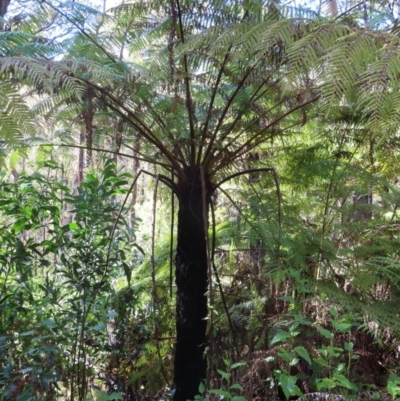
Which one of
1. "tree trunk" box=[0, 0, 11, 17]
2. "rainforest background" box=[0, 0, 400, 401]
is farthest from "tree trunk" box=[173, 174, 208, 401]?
"tree trunk" box=[0, 0, 11, 17]

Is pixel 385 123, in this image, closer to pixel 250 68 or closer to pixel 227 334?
pixel 250 68

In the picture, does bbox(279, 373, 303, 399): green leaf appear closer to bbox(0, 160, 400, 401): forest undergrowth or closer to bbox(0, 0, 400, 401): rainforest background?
bbox(0, 160, 400, 401): forest undergrowth

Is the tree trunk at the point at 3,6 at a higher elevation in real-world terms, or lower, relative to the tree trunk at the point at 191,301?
higher

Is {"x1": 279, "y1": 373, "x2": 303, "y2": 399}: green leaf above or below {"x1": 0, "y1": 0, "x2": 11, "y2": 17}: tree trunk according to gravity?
below

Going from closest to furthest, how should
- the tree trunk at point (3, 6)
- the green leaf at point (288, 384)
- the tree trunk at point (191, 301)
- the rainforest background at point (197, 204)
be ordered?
the green leaf at point (288, 384) < the rainforest background at point (197, 204) < the tree trunk at point (191, 301) < the tree trunk at point (3, 6)

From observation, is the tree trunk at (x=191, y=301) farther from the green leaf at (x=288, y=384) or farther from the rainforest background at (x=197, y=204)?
the green leaf at (x=288, y=384)

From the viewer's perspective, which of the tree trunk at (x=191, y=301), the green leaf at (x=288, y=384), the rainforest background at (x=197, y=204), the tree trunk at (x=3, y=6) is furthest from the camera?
the tree trunk at (x=3, y=6)

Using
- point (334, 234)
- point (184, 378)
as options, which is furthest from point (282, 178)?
point (184, 378)

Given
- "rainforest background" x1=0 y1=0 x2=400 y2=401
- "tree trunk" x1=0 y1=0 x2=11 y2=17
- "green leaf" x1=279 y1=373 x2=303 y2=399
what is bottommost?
"green leaf" x1=279 y1=373 x2=303 y2=399

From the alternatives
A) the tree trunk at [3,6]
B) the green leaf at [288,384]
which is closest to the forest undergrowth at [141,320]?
the green leaf at [288,384]

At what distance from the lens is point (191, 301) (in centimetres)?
201

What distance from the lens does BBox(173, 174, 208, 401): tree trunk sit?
2.00 metres

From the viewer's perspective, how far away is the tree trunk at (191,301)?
1998 mm

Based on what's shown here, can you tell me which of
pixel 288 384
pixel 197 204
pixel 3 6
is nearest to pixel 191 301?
pixel 197 204
